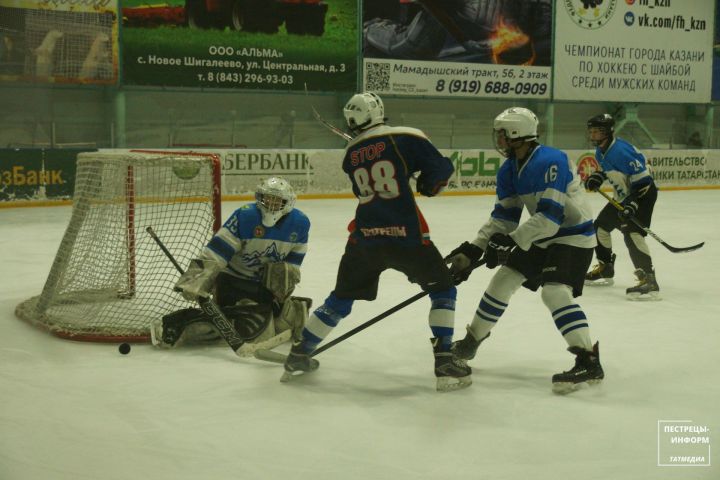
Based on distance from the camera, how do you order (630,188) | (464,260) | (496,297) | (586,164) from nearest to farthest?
(464,260) < (496,297) < (630,188) < (586,164)

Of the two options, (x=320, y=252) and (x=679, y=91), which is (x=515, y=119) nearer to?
(x=320, y=252)

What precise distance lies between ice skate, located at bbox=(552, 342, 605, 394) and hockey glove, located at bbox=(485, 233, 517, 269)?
49cm

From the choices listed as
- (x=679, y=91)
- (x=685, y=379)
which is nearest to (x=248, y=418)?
(x=685, y=379)

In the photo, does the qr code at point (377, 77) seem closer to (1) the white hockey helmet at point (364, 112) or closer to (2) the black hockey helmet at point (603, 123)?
(2) the black hockey helmet at point (603, 123)

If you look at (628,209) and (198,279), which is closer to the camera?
(198,279)

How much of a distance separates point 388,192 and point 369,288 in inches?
16.5

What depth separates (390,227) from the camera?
334 cm

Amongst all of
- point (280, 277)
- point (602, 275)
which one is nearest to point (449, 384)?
point (280, 277)

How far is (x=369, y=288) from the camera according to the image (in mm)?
3469

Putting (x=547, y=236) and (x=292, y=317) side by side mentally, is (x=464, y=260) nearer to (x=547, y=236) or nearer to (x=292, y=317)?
(x=547, y=236)

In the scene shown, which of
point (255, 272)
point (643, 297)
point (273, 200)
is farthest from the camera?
point (643, 297)

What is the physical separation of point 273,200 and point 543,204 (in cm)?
132

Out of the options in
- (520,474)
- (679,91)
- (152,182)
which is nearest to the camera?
(520,474)

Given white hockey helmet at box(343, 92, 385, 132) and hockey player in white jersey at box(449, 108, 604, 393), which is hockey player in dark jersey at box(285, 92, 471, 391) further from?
hockey player in white jersey at box(449, 108, 604, 393)
